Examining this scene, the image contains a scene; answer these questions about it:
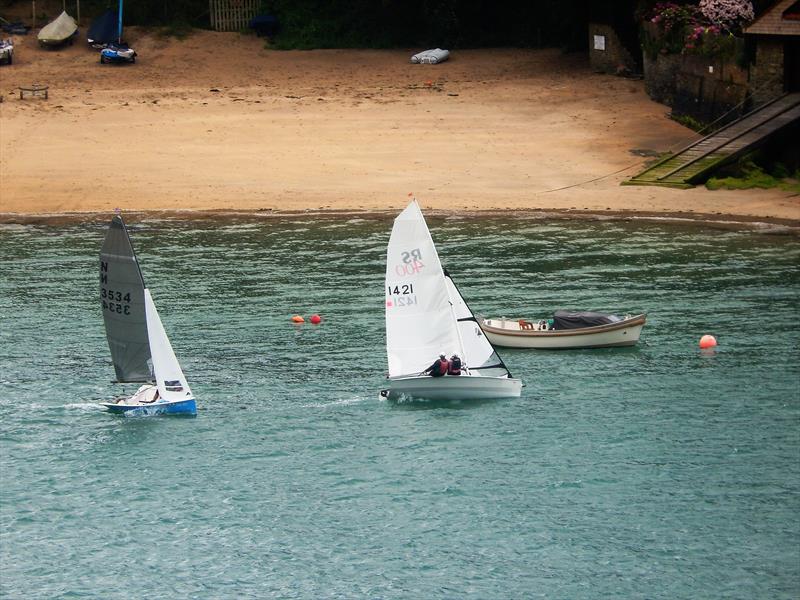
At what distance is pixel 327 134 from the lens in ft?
266

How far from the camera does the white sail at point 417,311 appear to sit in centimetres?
4697

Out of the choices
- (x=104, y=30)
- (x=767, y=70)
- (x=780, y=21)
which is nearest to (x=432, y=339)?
(x=780, y=21)

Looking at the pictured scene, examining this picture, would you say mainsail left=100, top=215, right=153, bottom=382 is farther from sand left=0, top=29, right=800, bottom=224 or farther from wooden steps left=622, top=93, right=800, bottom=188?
wooden steps left=622, top=93, right=800, bottom=188

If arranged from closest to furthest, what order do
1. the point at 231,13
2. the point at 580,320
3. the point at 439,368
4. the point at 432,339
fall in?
1. the point at 439,368
2. the point at 432,339
3. the point at 580,320
4. the point at 231,13

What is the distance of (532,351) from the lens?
Result: 176 ft

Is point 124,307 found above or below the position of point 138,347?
above

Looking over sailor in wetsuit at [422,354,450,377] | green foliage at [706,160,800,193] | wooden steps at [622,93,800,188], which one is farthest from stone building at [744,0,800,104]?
sailor in wetsuit at [422,354,450,377]

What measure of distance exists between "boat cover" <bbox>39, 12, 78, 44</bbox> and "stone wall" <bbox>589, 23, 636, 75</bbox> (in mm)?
34446

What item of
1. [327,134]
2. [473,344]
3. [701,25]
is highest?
[701,25]

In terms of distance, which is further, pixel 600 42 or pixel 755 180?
pixel 600 42

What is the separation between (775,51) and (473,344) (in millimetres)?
35667

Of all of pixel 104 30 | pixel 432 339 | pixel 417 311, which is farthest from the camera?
pixel 104 30

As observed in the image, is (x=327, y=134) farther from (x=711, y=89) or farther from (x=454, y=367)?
(x=454, y=367)

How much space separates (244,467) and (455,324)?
9.44 meters
